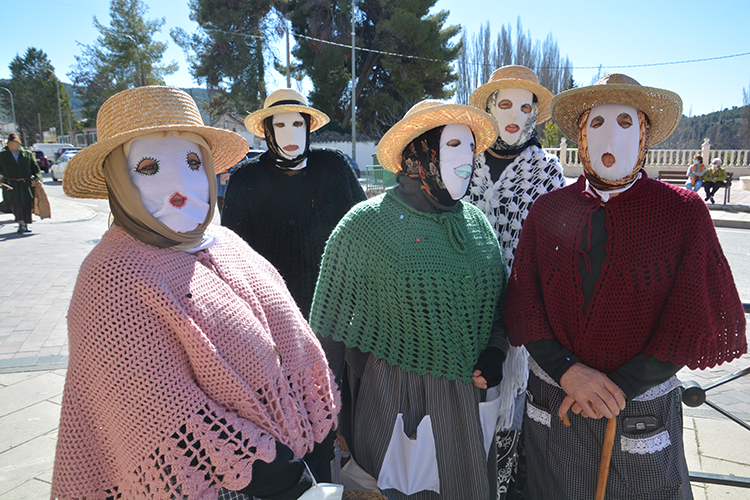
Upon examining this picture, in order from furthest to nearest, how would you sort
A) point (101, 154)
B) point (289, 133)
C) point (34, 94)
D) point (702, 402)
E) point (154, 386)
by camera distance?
point (34, 94), point (289, 133), point (702, 402), point (101, 154), point (154, 386)

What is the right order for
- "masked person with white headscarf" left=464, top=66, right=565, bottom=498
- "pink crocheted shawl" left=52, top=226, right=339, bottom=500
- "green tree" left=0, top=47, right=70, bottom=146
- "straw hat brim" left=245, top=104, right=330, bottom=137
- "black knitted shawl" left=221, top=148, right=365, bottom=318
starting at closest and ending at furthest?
"pink crocheted shawl" left=52, top=226, right=339, bottom=500 < "masked person with white headscarf" left=464, top=66, right=565, bottom=498 < "black knitted shawl" left=221, top=148, right=365, bottom=318 < "straw hat brim" left=245, top=104, right=330, bottom=137 < "green tree" left=0, top=47, right=70, bottom=146

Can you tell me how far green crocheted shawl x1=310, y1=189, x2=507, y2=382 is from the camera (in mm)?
1884

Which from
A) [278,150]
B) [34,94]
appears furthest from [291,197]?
[34,94]

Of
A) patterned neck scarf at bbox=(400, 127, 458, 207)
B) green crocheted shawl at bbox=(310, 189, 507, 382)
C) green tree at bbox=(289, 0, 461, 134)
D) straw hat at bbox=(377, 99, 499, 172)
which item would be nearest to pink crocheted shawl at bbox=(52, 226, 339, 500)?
green crocheted shawl at bbox=(310, 189, 507, 382)

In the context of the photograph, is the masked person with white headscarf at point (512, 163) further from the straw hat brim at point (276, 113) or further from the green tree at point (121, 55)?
the green tree at point (121, 55)

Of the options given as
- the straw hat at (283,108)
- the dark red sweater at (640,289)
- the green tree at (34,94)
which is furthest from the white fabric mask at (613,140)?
the green tree at (34,94)

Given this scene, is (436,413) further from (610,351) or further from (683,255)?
(683,255)

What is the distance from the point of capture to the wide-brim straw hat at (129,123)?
1.44 m

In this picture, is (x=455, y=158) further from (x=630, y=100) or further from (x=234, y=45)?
(x=234, y=45)

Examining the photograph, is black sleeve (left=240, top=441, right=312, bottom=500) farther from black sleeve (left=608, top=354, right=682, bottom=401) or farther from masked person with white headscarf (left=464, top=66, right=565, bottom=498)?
masked person with white headscarf (left=464, top=66, right=565, bottom=498)

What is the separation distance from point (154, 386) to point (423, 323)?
98 cm

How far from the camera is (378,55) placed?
3098 centimetres

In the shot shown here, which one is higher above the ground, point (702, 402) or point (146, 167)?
point (146, 167)

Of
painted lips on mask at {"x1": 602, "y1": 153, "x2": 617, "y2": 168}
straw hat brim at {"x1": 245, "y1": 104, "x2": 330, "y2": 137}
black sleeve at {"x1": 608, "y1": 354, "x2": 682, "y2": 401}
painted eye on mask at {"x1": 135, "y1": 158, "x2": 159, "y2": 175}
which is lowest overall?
black sleeve at {"x1": 608, "y1": 354, "x2": 682, "y2": 401}
